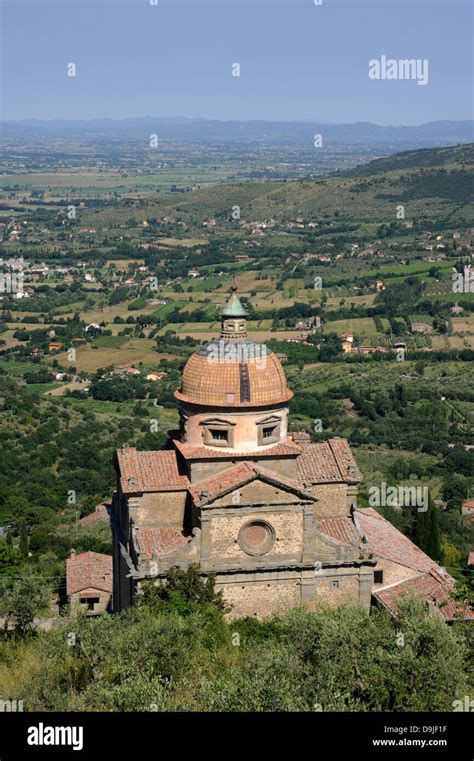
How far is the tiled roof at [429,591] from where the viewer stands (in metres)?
31.7

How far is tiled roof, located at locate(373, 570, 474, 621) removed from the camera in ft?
104

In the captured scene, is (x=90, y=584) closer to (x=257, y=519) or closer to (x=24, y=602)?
(x=24, y=602)

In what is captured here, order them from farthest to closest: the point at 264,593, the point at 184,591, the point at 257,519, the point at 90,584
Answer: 1. the point at 90,584
2. the point at 264,593
3. the point at 257,519
4. the point at 184,591

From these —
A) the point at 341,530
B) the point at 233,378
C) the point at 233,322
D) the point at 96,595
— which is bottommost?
the point at 96,595

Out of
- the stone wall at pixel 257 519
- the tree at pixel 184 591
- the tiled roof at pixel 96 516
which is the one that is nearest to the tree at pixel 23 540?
the tiled roof at pixel 96 516

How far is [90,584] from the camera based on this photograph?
1578 inches

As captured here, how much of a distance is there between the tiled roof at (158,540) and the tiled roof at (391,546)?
5556 mm

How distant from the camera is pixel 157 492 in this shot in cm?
3136

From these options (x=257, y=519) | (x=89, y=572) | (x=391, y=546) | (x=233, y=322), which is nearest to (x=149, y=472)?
Answer: (x=257, y=519)

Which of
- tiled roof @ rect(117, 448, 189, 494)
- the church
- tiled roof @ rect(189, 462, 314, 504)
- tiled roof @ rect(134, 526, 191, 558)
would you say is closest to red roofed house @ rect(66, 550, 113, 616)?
the church

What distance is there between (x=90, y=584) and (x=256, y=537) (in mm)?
11573

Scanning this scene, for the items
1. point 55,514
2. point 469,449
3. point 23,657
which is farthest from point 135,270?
Result: point 23,657

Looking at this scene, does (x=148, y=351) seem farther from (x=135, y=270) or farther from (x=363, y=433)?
(x=135, y=270)

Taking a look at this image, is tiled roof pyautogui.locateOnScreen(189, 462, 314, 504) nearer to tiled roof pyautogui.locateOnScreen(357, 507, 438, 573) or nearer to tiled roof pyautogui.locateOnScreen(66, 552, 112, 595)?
tiled roof pyautogui.locateOnScreen(357, 507, 438, 573)
